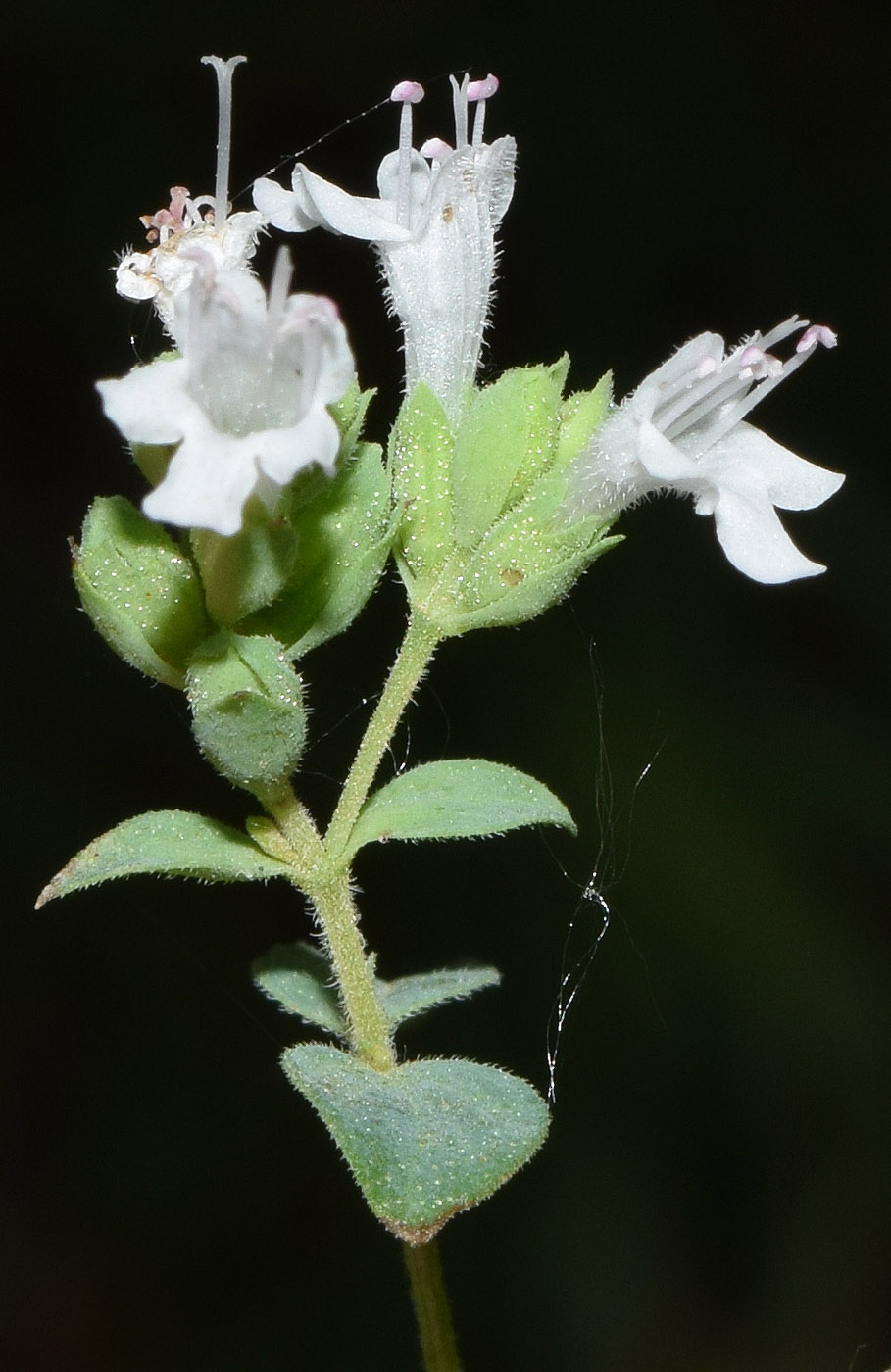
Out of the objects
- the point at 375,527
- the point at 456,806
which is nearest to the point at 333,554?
the point at 375,527

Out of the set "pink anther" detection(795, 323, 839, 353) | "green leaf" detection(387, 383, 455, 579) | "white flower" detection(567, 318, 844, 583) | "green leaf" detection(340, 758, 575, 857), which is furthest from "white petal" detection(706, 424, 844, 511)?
"green leaf" detection(340, 758, 575, 857)

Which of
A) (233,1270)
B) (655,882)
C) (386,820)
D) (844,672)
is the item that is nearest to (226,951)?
(233,1270)

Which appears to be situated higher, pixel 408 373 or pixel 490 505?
pixel 408 373

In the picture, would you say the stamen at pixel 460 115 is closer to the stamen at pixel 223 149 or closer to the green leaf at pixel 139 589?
the stamen at pixel 223 149

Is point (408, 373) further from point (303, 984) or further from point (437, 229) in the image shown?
point (303, 984)

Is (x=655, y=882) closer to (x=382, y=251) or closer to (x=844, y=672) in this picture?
(x=844, y=672)

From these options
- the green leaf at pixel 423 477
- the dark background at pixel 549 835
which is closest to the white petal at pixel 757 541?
the green leaf at pixel 423 477

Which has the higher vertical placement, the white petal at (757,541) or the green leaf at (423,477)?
the green leaf at (423,477)

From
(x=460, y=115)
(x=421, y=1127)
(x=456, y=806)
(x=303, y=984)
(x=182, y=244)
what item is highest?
(x=460, y=115)
